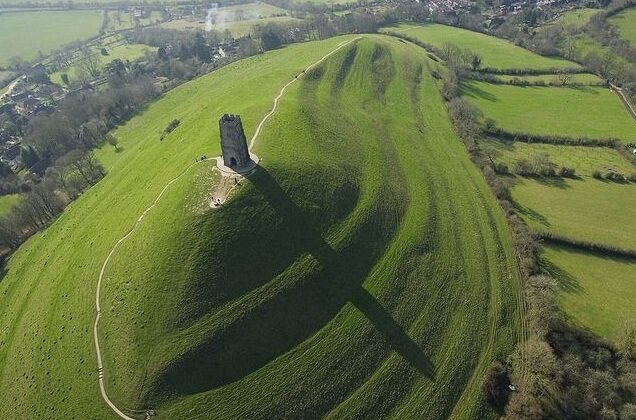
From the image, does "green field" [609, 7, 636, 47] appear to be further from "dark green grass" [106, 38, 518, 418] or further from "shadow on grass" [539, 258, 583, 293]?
"shadow on grass" [539, 258, 583, 293]

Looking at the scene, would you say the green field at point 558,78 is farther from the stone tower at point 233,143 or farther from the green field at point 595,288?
the stone tower at point 233,143

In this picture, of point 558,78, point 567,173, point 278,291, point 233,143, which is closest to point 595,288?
point 567,173

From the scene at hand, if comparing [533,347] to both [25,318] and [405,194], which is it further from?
[25,318]

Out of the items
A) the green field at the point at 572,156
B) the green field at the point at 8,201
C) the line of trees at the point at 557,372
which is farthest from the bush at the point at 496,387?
the green field at the point at 8,201

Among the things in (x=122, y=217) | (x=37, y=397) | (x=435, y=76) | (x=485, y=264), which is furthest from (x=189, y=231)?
(x=435, y=76)

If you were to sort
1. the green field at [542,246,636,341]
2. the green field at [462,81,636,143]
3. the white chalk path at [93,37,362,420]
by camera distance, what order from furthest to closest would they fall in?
the green field at [462,81,636,143]
the green field at [542,246,636,341]
the white chalk path at [93,37,362,420]

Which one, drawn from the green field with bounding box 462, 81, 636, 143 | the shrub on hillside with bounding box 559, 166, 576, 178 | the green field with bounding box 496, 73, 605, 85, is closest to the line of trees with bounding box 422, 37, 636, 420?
the shrub on hillside with bounding box 559, 166, 576, 178

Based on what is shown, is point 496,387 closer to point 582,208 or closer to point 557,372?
point 557,372
